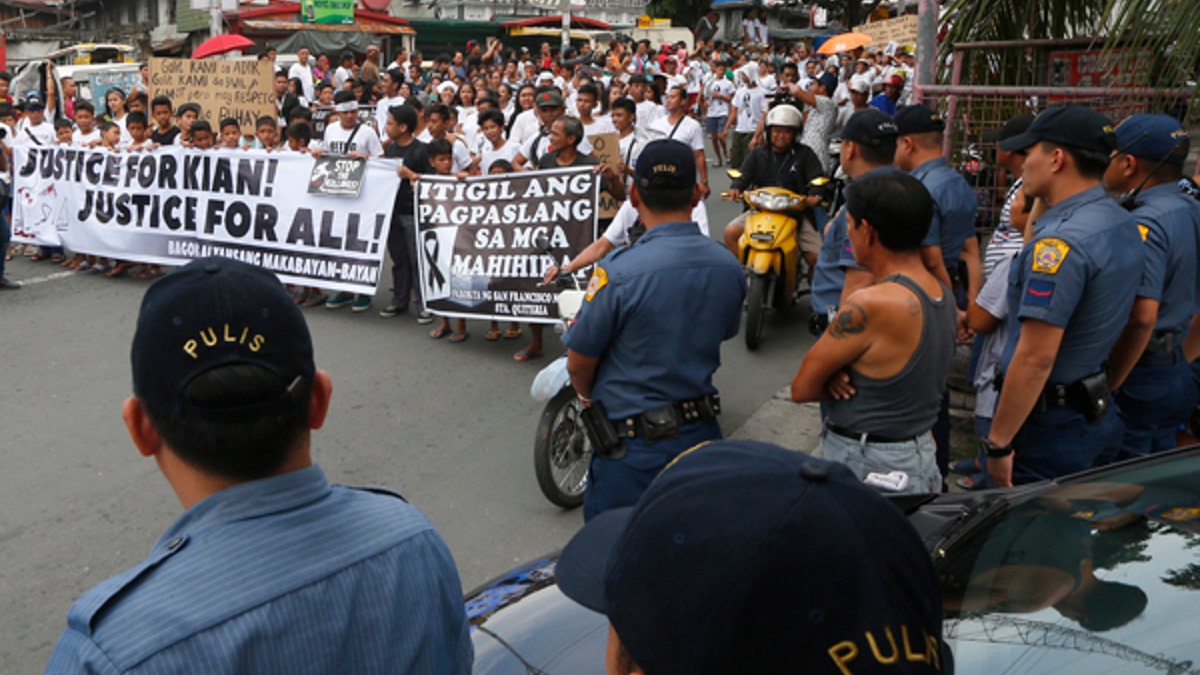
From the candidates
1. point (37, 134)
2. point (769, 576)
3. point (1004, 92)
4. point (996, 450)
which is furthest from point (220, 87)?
point (769, 576)

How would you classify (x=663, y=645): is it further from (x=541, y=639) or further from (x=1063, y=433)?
(x=1063, y=433)

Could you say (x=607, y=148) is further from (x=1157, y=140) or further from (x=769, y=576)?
(x=769, y=576)

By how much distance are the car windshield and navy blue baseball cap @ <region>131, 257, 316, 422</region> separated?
4.59 feet

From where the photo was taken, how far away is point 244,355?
153cm

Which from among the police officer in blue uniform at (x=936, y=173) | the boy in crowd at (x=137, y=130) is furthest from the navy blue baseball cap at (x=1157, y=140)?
the boy in crowd at (x=137, y=130)

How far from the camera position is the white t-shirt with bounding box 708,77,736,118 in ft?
59.1

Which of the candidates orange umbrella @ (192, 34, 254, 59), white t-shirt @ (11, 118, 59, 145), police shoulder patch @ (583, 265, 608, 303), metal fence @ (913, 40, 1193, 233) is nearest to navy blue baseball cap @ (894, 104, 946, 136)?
metal fence @ (913, 40, 1193, 233)

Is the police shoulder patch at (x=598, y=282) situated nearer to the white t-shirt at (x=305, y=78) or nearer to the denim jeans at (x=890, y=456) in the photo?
the denim jeans at (x=890, y=456)

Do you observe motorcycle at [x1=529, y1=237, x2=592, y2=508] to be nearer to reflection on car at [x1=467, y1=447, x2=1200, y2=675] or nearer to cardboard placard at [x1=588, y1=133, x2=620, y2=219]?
reflection on car at [x1=467, y1=447, x2=1200, y2=675]

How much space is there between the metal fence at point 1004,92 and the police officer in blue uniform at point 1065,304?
2.54 meters

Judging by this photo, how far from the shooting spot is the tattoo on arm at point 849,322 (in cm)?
308

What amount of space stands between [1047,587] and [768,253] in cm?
566

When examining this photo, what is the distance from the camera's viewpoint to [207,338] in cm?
152

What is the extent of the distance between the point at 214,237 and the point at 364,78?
37.6ft
